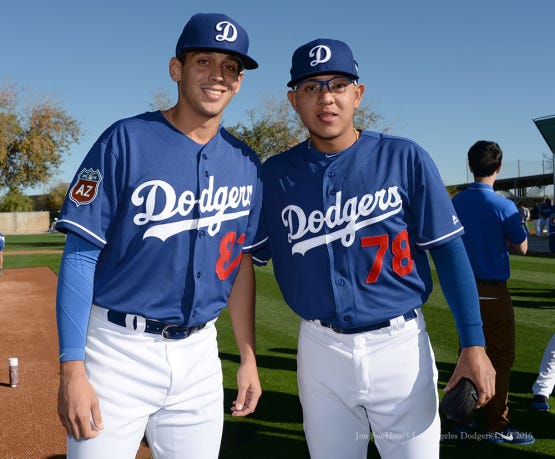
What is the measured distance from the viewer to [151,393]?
7.16 feet

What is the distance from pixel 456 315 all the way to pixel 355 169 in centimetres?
81

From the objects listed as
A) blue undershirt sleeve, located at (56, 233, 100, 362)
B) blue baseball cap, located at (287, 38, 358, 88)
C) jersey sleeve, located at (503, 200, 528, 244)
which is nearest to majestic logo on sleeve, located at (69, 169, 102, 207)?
blue undershirt sleeve, located at (56, 233, 100, 362)

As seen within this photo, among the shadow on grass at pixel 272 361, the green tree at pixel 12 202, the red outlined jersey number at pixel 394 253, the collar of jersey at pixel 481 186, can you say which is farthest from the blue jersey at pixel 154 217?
the green tree at pixel 12 202

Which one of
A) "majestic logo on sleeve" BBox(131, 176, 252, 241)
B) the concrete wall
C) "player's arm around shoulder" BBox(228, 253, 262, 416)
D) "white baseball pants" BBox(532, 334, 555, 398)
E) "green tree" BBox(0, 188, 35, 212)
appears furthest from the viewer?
"green tree" BBox(0, 188, 35, 212)

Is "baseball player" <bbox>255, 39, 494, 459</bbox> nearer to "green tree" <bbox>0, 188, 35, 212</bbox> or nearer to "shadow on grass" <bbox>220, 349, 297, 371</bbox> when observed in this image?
"shadow on grass" <bbox>220, 349, 297, 371</bbox>

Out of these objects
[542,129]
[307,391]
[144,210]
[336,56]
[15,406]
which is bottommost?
[15,406]

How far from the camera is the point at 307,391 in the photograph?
244 centimetres

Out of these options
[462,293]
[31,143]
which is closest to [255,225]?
[462,293]

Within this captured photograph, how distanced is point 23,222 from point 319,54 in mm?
68987

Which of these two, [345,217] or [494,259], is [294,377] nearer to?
[494,259]

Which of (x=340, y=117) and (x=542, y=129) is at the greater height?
(x=542, y=129)

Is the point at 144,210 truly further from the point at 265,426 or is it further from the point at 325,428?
the point at 265,426

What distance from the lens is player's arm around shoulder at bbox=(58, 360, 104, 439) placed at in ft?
6.39

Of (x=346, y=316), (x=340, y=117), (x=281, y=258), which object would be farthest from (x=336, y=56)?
(x=346, y=316)
